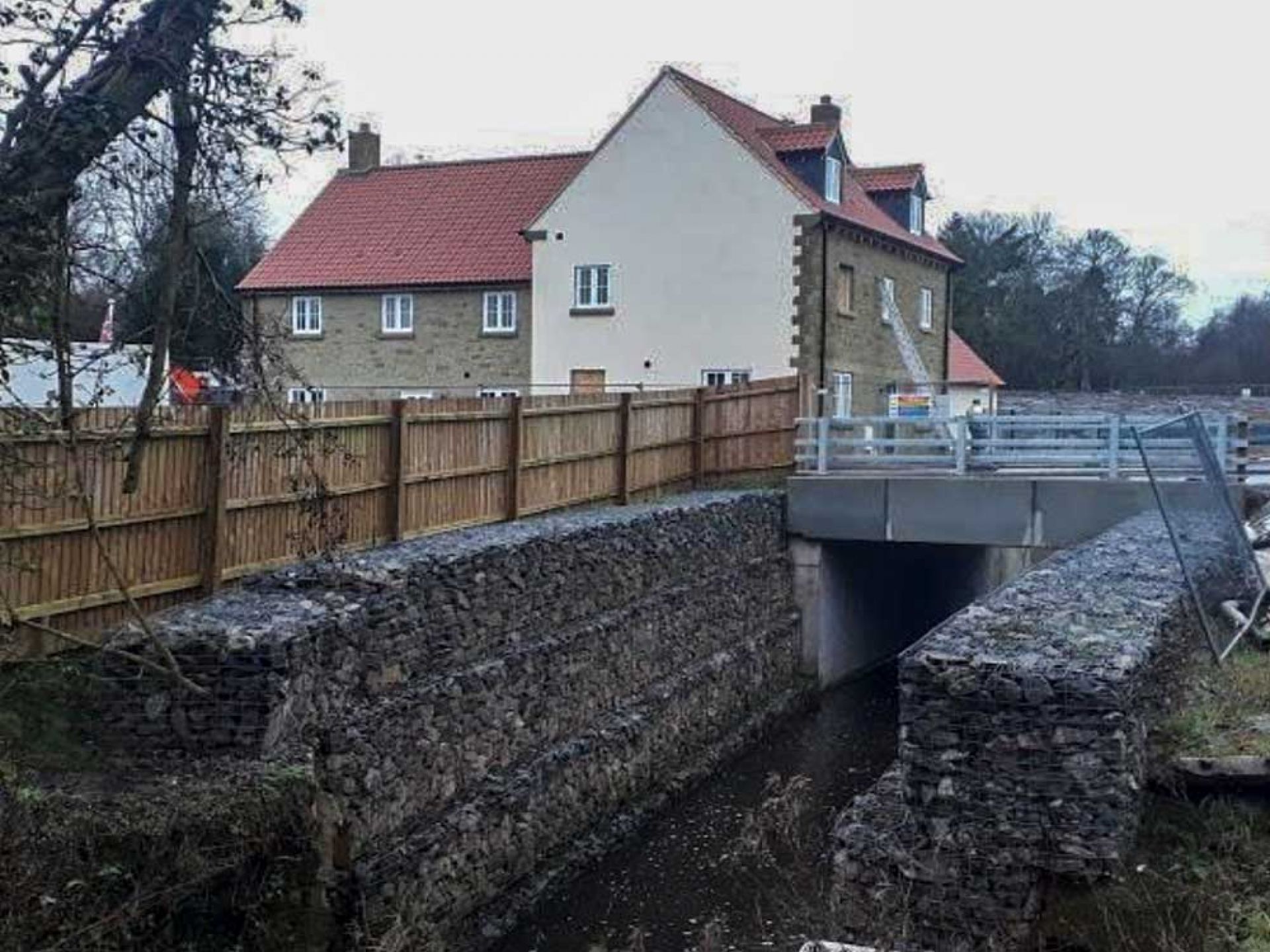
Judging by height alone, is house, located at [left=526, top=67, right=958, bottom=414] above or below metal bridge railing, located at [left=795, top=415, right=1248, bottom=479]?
above

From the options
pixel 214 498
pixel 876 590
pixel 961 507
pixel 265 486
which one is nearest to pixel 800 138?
pixel 876 590

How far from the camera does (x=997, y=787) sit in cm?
693

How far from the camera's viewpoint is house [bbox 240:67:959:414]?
87.6 feet

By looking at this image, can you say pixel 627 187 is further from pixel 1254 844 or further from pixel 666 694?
pixel 1254 844

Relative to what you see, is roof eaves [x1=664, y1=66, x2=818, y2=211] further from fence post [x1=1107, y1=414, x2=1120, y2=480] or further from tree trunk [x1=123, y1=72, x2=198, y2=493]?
tree trunk [x1=123, y1=72, x2=198, y2=493]

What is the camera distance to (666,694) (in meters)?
15.4

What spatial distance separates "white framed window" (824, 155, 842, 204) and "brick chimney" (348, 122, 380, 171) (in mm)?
13317

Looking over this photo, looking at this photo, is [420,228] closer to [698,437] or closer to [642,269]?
[642,269]

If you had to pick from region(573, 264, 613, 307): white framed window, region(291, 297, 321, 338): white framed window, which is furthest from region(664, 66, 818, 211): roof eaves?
region(291, 297, 321, 338): white framed window

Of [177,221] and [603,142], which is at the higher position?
[603,142]

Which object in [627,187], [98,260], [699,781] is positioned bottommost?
[699,781]

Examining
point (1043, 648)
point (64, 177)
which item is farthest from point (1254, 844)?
point (64, 177)

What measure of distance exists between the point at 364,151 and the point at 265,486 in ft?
84.2

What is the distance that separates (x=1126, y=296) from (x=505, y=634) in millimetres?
65450
